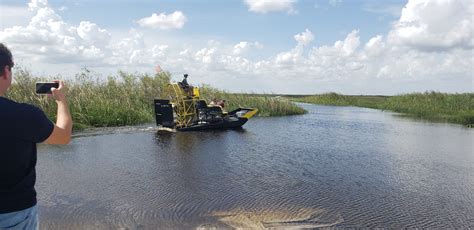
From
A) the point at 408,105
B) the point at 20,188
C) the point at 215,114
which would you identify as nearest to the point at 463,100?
the point at 408,105

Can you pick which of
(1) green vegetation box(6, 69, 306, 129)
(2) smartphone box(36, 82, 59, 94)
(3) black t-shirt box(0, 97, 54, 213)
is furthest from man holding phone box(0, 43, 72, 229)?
(1) green vegetation box(6, 69, 306, 129)

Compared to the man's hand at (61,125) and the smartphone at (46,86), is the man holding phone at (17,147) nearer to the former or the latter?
the man's hand at (61,125)

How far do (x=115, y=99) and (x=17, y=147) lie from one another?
21.0 meters

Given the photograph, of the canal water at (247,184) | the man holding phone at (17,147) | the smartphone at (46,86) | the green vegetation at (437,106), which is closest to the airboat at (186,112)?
the canal water at (247,184)

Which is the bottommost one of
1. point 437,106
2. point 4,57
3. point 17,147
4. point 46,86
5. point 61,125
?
point 437,106

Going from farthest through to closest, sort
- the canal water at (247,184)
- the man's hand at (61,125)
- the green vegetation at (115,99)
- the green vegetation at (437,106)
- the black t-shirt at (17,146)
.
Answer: the green vegetation at (437,106) → the green vegetation at (115,99) → the canal water at (247,184) → the man's hand at (61,125) → the black t-shirt at (17,146)

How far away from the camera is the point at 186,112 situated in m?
19.8

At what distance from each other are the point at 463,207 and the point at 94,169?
8.34 m

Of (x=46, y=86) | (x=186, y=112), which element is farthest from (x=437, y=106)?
(x=46, y=86)

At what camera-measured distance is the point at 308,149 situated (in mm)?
15500

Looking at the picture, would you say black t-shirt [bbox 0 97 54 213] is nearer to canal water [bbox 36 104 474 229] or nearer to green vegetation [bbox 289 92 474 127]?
canal water [bbox 36 104 474 229]

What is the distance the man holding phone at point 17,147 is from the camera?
2.77m

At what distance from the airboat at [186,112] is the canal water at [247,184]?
2534 mm

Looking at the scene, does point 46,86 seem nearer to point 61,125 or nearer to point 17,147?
point 61,125
